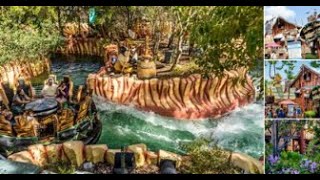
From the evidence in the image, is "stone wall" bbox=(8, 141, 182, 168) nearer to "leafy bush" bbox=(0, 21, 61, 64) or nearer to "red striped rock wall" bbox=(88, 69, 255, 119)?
"red striped rock wall" bbox=(88, 69, 255, 119)

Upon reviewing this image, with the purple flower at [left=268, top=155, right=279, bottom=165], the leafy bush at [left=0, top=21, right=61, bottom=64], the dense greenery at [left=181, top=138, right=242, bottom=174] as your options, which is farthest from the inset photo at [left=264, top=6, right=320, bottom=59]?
the leafy bush at [left=0, top=21, right=61, bottom=64]

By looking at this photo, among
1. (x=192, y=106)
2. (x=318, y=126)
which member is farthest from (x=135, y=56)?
(x=318, y=126)

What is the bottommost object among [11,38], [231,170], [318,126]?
[231,170]

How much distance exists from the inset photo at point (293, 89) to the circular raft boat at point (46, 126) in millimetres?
2182

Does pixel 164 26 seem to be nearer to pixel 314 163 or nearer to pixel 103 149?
pixel 103 149

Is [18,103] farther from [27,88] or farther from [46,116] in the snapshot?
[46,116]

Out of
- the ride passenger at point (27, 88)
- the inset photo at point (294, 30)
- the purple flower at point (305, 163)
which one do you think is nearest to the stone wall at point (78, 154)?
the ride passenger at point (27, 88)

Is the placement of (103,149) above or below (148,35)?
below

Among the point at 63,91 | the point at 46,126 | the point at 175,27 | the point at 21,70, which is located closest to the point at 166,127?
the point at 175,27

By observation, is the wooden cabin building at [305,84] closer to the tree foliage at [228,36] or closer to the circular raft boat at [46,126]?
the tree foliage at [228,36]

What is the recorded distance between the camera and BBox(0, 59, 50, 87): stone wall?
7641 mm

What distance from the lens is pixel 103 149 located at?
24.8 feet

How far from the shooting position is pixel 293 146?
758 centimetres

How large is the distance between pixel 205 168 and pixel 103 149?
1282mm
